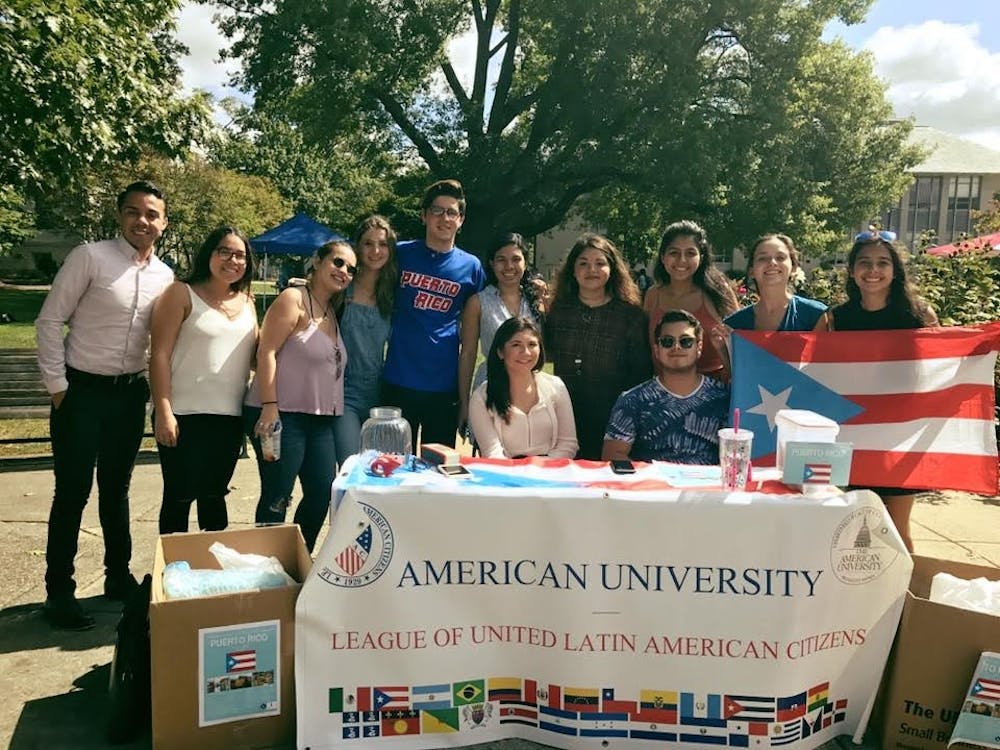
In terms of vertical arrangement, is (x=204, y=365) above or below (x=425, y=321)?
below

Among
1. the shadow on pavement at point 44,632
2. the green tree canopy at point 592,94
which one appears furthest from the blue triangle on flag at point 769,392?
the green tree canopy at point 592,94

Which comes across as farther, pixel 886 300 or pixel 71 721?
pixel 886 300

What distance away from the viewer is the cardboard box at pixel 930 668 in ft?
9.38

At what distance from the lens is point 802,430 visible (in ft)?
10.2

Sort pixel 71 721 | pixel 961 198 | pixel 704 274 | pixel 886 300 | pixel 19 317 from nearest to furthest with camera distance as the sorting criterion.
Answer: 1. pixel 71 721
2. pixel 886 300
3. pixel 704 274
4. pixel 19 317
5. pixel 961 198

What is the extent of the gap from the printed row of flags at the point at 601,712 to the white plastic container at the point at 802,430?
0.92 metres

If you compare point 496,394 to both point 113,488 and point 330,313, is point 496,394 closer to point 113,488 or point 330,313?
point 330,313

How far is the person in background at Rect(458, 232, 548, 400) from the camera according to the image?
4441mm

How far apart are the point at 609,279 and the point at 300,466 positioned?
2014mm

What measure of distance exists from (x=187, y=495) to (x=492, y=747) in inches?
79.5

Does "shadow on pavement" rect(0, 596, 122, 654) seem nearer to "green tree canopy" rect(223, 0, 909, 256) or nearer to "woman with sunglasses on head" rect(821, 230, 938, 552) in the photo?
"woman with sunglasses on head" rect(821, 230, 938, 552)

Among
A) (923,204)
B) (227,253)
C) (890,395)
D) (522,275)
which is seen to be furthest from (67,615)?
(923,204)

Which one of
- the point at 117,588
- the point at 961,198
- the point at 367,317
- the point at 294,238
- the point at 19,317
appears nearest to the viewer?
the point at 117,588

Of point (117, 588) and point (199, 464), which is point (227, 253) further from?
point (117, 588)
